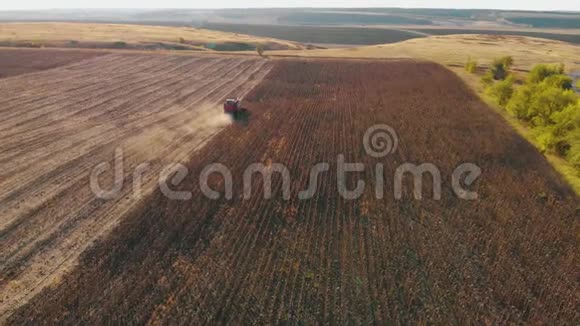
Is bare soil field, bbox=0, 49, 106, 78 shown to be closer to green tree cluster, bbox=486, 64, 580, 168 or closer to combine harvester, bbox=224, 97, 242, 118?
combine harvester, bbox=224, 97, 242, 118

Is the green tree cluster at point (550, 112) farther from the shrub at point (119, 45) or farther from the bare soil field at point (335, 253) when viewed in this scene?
the shrub at point (119, 45)

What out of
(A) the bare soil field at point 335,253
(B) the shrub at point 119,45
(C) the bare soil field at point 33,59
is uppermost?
(B) the shrub at point 119,45

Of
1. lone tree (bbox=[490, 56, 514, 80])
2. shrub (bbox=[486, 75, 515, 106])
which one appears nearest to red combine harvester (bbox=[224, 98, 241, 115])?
shrub (bbox=[486, 75, 515, 106])

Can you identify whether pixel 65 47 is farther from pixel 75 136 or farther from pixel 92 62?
pixel 75 136

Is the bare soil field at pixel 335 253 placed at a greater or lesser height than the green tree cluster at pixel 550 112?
lesser

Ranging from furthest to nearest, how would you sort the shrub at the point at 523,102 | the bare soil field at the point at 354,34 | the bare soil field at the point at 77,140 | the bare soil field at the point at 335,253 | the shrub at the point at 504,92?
the bare soil field at the point at 354,34 → the shrub at the point at 504,92 → the shrub at the point at 523,102 → the bare soil field at the point at 77,140 → the bare soil field at the point at 335,253

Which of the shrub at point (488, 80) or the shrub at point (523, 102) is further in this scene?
the shrub at point (488, 80)

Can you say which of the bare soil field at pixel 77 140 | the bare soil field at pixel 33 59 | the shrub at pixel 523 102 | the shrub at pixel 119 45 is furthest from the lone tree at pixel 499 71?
the shrub at pixel 119 45
